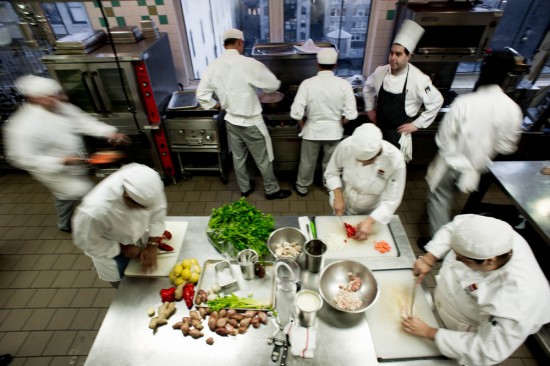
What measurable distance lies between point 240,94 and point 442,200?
2.21m

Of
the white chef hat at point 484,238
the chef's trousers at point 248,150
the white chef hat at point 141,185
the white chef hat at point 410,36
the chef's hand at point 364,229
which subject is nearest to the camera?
the white chef hat at point 484,238

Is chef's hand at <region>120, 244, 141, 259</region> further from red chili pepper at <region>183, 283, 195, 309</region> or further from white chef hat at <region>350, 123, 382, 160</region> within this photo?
white chef hat at <region>350, 123, 382, 160</region>

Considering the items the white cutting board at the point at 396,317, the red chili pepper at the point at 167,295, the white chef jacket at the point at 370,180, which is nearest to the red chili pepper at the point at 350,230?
Answer: the white chef jacket at the point at 370,180

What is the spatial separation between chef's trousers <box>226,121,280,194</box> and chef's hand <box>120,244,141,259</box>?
1.82 meters

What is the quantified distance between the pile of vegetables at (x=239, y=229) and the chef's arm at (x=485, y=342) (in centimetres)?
103

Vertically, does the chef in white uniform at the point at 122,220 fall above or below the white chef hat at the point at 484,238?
below

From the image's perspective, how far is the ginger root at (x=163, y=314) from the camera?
1607 mm

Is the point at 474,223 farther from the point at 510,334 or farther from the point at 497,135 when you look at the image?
the point at 497,135

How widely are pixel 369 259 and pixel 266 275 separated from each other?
0.64 metres

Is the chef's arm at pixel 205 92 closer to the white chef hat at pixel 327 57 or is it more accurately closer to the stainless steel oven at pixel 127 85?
the stainless steel oven at pixel 127 85

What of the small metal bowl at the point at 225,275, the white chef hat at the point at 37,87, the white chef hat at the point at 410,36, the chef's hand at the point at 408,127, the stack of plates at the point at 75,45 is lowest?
the small metal bowl at the point at 225,275

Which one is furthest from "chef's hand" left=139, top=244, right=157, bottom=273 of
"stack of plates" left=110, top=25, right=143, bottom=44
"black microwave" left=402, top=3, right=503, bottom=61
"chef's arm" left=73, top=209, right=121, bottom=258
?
"black microwave" left=402, top=3, right=503, bottom=61

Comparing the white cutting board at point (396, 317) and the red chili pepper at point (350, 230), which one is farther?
the red chili pepper at point (350, 230)

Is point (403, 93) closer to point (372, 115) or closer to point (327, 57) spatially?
point (372, 115)
